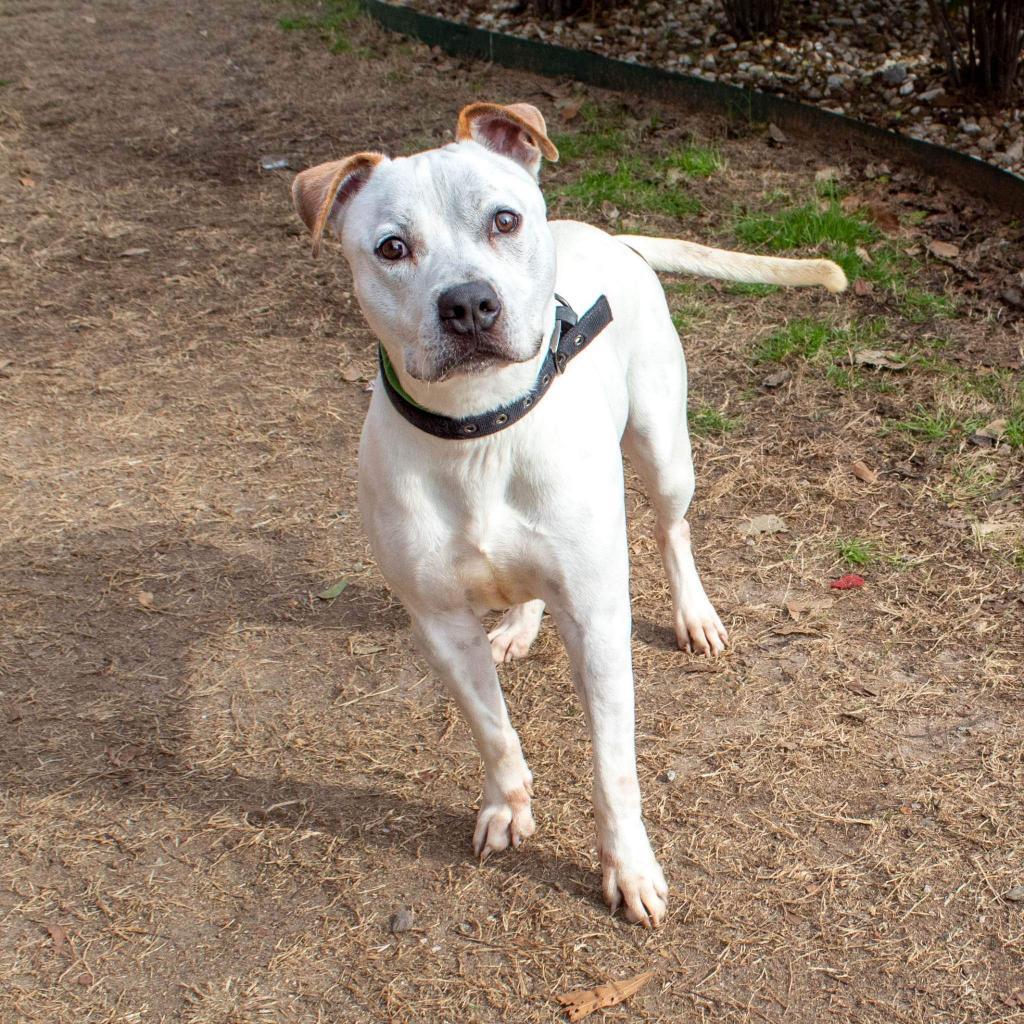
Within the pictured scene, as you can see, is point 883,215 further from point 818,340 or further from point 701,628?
point 701,628

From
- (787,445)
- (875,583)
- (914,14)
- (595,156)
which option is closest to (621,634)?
(875,583)

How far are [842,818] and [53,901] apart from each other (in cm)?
223

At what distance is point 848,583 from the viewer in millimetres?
4168

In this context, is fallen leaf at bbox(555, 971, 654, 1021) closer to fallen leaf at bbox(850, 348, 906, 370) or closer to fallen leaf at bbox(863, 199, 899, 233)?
fallen leaf at bbox(850, 348, 906, 370)

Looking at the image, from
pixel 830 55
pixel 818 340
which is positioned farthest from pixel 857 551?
pixel 830 55

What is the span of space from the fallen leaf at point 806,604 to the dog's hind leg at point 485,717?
122cm

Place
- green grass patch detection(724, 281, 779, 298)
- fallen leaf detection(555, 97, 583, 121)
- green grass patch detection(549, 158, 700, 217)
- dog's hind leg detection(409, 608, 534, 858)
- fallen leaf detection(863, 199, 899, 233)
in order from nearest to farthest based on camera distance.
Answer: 1. dog's hind leg detection(409, 608, 534, 858)
2. green grass patch detection(724, 281, 779, 298)
3. fallen leaf detection(863, 199, 899, 233)
4. green grass patch detection(549, 158, 700, 217)
5. fallen leaf detection(555, 97, 583, 121)

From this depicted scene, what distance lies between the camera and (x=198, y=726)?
3.88 metres

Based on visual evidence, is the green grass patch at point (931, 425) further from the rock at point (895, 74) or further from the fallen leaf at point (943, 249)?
the rock at point (895, 74)

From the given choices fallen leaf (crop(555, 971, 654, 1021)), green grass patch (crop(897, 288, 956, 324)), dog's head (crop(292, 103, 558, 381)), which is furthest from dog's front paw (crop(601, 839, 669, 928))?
green grass patch (crop(897, 288, 956, 324))

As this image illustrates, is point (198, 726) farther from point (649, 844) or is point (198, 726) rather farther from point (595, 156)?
point (595, 156)

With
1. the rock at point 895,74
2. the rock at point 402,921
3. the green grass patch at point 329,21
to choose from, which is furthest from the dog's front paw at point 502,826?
the green grass patch at point 329,21

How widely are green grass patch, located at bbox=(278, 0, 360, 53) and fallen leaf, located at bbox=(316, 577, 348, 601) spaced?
6.28 m

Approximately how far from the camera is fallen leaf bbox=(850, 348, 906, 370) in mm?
5249
